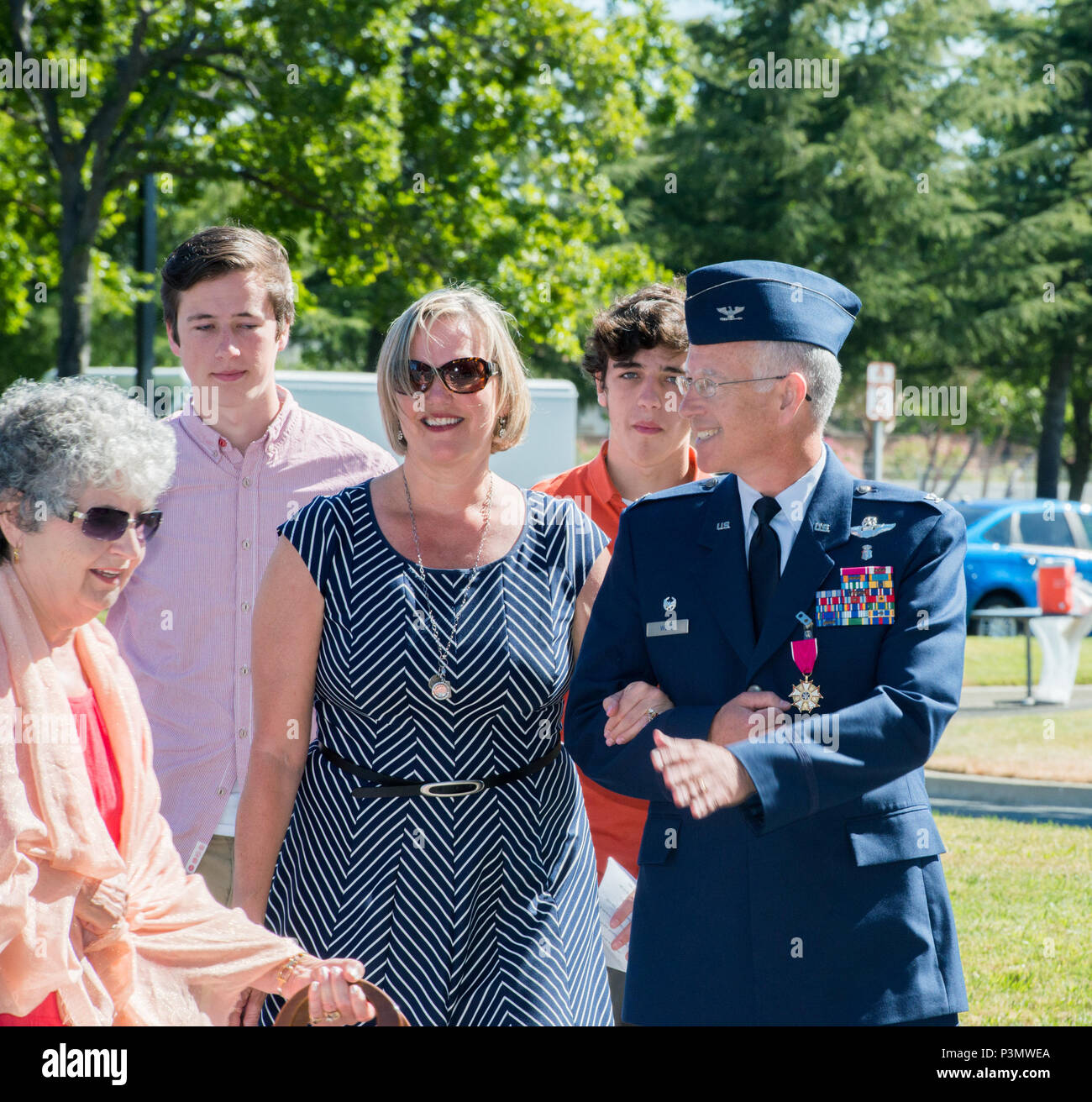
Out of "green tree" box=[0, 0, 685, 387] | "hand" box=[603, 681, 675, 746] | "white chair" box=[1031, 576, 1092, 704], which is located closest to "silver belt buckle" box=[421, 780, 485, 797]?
"hand" box=[603, 681, 675, 746]

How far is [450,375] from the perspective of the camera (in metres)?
2.79

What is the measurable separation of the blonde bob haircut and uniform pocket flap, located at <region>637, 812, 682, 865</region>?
0.93m

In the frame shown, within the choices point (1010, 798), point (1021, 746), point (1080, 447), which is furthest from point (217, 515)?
point (1080, 447)

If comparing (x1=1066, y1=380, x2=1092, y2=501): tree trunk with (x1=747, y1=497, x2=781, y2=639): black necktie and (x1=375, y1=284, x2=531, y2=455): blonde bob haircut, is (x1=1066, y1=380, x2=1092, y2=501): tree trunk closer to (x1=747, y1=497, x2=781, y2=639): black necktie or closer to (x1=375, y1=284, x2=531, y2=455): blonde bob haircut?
(x1=375, y1=284, x2=531, y2=455): blonde bob haircut

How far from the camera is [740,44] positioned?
2942cm

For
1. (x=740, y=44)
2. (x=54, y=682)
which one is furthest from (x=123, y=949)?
(x=740, y=44)

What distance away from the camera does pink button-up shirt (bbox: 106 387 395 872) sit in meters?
3.42

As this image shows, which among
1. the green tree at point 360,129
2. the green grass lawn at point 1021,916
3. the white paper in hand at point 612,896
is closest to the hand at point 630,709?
the white paper in hand at point 612,896

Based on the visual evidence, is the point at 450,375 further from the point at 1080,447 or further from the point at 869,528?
the point at 1080,447

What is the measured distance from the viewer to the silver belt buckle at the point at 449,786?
267 centimetres

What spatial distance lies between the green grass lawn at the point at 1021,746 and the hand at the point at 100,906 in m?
7.55

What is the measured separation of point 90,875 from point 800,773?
107 cm

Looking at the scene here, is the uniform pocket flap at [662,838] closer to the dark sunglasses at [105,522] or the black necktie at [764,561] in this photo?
the black necktie at [764,561]

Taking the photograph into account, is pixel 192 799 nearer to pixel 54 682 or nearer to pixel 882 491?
pixel 54 682
